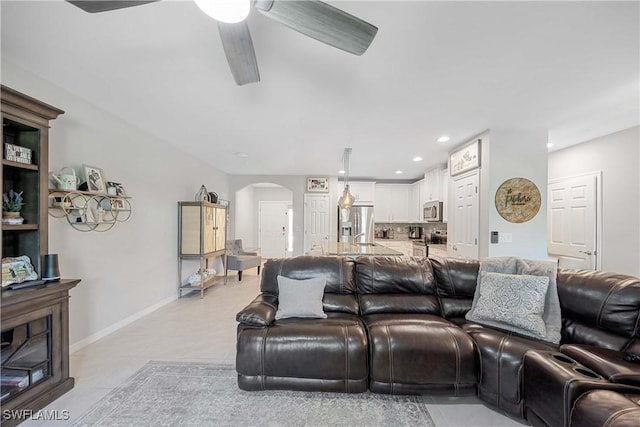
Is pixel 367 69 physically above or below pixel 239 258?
above

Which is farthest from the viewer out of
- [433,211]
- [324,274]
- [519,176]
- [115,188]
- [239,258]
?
[433,211]

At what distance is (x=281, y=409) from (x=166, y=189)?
3418mm

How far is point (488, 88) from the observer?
7.48 ft

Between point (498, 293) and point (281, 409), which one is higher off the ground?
point (498, 293)

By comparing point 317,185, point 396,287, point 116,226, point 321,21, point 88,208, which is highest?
point 321,21

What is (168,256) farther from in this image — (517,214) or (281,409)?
(517,214)

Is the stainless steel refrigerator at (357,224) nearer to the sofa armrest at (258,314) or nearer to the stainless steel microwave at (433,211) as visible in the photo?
the stainless steel microwave at (433,211)

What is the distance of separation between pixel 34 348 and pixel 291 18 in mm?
2554

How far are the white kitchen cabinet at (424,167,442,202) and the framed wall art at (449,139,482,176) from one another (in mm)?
1332

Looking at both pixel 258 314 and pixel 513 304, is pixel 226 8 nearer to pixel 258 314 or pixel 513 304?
pixel 258 314

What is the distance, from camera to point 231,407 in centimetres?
175

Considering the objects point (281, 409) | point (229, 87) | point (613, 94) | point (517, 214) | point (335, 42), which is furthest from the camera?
point (517, 214)

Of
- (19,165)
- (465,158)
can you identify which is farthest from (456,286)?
(19,165)

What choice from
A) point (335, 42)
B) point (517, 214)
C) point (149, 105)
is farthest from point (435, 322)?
point (149, 105)
